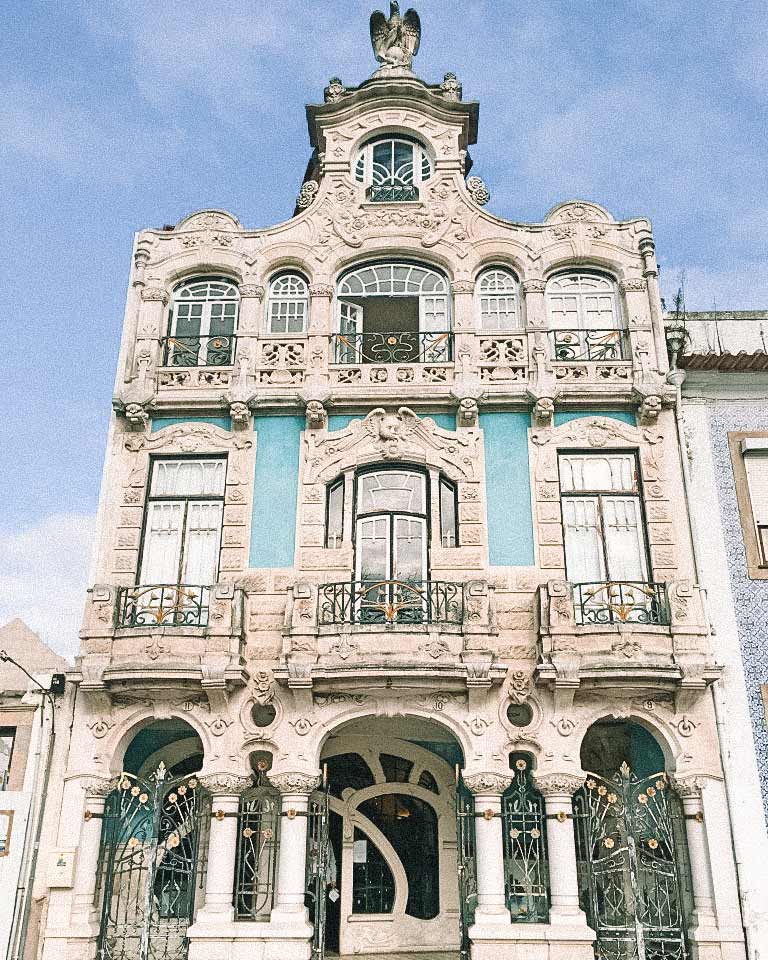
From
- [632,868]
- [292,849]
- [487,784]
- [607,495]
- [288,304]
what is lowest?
[632,868]

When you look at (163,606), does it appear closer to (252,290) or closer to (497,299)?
(252,290)

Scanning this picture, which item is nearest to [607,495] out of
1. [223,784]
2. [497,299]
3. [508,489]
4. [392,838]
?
[508,489]

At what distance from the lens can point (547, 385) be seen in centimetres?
1577

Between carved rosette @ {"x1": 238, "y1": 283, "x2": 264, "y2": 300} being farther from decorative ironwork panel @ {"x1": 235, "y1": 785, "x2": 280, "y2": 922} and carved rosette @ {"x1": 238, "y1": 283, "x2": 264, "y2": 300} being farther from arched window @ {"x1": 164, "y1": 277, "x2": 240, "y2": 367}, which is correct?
decorative ironwork panel @ {"x1": 235, "y1": 785, "x2": 280, "y2": 922}

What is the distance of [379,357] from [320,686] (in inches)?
249

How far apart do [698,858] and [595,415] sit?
739 centimetres

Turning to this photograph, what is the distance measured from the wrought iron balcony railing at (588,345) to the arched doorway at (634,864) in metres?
6.96

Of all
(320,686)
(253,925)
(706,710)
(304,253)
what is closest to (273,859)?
(253,925)

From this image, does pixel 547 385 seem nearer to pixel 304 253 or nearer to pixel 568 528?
pixel 568 528

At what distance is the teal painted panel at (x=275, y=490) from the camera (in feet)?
49.3

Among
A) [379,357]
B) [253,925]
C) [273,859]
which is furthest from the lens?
[379,357]

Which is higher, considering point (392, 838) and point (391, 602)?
point (391, 602)

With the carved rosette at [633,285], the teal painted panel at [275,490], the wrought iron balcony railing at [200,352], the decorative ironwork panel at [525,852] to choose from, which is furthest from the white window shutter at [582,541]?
the wrought iron balcony railing at [200,352]

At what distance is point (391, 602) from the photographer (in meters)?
14.2
